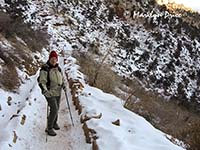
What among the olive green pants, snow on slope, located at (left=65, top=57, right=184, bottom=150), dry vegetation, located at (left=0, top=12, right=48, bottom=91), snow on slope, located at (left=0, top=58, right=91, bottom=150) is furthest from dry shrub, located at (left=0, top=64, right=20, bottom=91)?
the olive green pants

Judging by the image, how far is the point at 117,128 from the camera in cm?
883

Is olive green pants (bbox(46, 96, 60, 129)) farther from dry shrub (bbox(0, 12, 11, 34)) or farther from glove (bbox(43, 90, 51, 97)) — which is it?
dry shrub (bbox(0, 12, 11, 34))

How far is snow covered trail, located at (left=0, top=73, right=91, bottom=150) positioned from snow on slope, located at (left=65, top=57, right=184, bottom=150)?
1.25ft

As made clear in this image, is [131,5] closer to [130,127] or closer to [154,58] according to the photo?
[154,58]

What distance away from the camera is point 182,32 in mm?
32719

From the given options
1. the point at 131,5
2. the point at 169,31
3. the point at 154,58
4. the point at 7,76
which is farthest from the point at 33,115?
the point at 131,5

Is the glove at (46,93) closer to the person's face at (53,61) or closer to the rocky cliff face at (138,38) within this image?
the person's face at (53,61)

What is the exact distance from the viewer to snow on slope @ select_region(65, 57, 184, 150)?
25.5 feet

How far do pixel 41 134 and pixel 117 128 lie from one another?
1641mm

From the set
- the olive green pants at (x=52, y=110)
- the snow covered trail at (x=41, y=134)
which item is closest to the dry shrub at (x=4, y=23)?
the snow covered trail at (x=41, y=134)

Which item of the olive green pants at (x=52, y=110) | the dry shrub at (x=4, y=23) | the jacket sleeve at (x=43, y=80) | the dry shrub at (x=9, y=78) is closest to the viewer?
the jacket sleeve at (x=43, y=80)

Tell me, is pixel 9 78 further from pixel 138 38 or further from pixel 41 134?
pixel 138 38

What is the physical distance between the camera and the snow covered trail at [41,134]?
8255 millimetres

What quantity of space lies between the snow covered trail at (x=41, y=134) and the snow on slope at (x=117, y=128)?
381 mm
